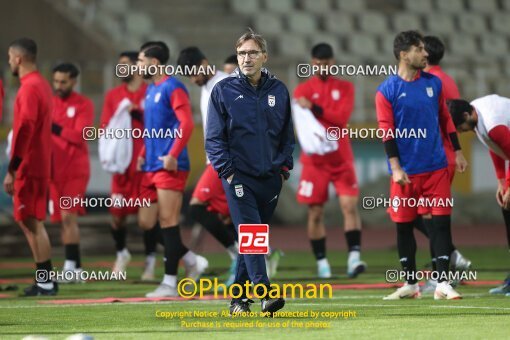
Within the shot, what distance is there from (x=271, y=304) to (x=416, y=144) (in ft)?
8.12

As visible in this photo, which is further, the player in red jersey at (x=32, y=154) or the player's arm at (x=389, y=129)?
the player in red jersey at (x=32, y=154)

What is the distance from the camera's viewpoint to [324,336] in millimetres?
8758

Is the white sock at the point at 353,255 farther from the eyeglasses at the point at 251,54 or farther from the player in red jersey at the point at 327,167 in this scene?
the eyeglasses at the point at 251,54

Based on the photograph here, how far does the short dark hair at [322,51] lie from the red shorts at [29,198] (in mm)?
3656

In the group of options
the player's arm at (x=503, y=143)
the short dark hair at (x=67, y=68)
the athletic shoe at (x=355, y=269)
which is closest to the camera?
the player's arm at (x=503, y=143)

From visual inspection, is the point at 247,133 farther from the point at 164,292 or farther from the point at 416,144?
the point at 164,292

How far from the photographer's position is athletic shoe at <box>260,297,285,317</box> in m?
9.78

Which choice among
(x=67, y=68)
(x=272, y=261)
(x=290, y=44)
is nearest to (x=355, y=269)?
(x=272, y=261)

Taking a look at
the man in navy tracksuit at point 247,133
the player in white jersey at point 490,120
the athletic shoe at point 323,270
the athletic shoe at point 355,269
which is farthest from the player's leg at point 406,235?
the athletic shoe at point 323,270

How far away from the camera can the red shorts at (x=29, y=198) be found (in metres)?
13.0

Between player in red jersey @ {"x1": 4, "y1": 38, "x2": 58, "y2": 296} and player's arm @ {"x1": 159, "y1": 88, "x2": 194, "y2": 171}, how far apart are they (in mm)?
1310

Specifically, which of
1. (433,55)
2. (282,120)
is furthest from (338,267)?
(282,120)

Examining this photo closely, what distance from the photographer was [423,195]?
11594mm

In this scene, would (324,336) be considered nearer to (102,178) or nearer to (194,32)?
(102,178)
